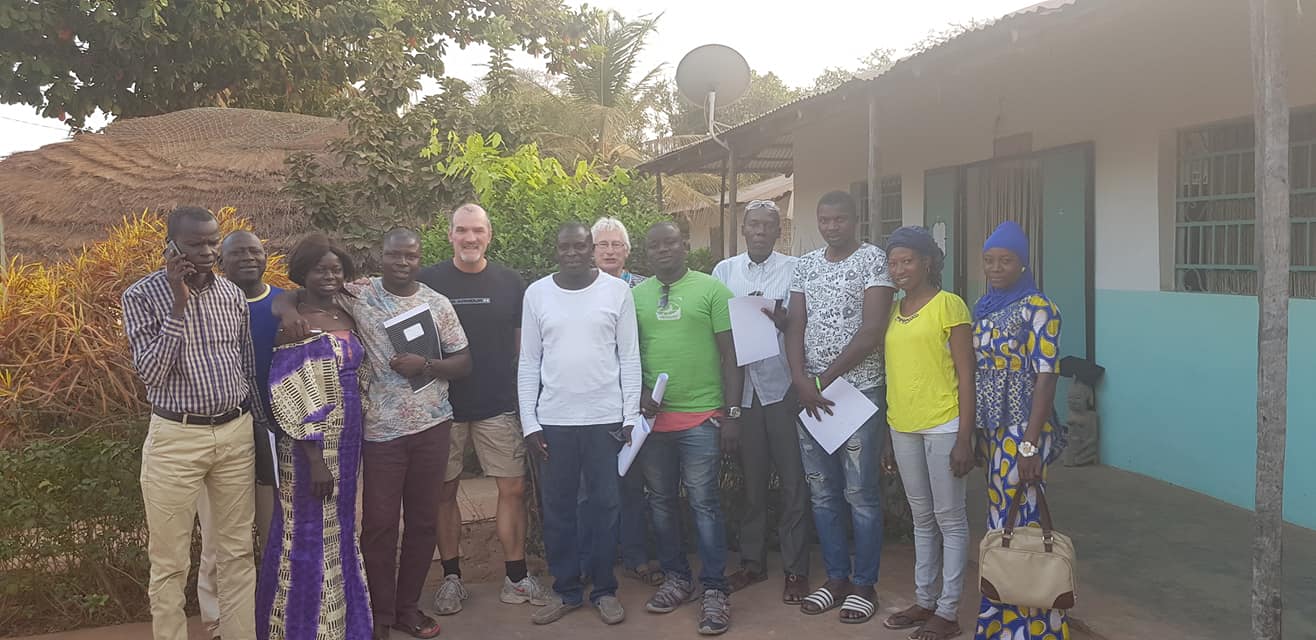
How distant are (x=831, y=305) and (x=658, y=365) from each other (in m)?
0.80

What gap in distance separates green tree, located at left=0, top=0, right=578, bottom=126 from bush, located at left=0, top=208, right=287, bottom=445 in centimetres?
533

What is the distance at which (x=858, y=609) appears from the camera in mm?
4066

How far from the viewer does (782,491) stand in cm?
436

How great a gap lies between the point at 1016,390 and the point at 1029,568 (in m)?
0.66

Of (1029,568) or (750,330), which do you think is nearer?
(1029,568)

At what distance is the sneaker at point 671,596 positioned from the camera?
14.0ft

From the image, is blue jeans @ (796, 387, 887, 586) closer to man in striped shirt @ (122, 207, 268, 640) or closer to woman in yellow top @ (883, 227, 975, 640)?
woman in yellow top @ (883, 227, 975, 640)

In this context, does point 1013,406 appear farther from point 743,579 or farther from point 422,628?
point 422,628

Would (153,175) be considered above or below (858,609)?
above

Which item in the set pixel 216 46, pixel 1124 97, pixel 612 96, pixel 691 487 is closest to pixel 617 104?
pixel 612 96

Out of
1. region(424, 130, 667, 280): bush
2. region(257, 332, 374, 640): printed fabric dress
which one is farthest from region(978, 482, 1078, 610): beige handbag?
region(424, 130, 667, 280): bush

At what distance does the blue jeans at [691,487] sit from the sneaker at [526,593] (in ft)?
1.98

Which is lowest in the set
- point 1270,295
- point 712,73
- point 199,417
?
point 199,417

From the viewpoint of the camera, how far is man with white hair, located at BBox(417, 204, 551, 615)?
4.14m
